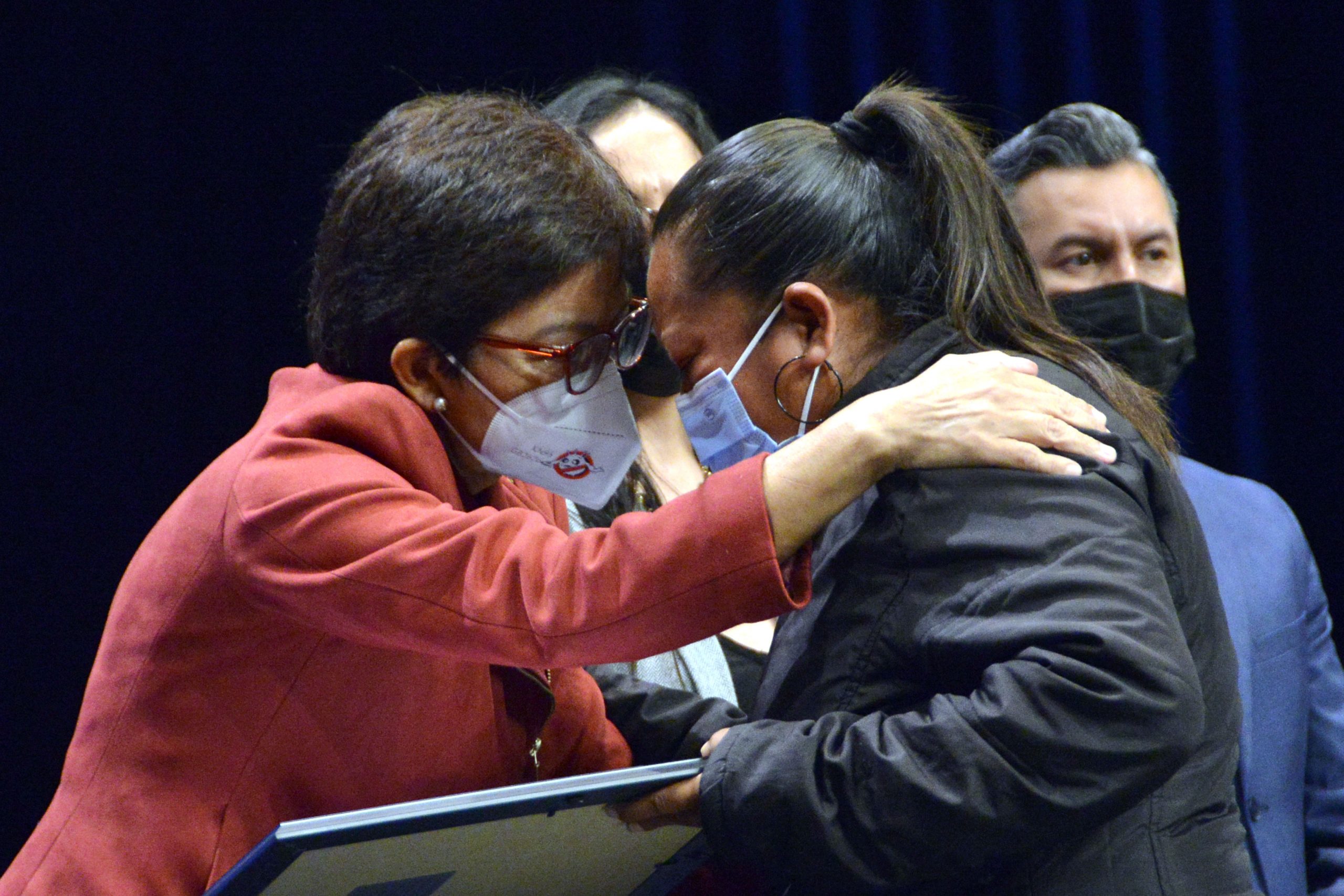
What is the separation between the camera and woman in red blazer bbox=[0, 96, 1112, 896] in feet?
4.11

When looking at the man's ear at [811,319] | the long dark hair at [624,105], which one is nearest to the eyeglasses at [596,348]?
the man's ear at [811,319]

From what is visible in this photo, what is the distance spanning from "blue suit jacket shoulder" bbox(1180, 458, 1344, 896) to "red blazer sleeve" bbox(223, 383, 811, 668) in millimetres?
1066

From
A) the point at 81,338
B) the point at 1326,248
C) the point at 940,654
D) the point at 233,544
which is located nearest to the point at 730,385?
the point at 940,654

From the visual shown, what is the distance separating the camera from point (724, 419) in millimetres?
1556

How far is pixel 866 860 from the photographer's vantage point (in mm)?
1169

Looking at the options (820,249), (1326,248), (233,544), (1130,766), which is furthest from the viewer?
(1326,248)

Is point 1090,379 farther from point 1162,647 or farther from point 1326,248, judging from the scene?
point 1326,248

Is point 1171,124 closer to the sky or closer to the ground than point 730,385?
closer to the ground

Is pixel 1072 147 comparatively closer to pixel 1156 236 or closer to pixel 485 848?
pixel 1156 236

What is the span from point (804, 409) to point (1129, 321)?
3.15 feet

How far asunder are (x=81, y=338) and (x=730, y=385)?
1575 millimetres

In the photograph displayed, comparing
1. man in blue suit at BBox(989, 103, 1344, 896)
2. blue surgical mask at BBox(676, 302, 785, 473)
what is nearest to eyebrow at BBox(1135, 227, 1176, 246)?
man in blue suit at BBox(989, 103, 1344, 896)

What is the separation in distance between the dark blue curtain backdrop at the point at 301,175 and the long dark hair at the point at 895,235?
1497mm

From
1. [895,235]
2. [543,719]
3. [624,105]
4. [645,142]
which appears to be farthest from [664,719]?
[624,105]
